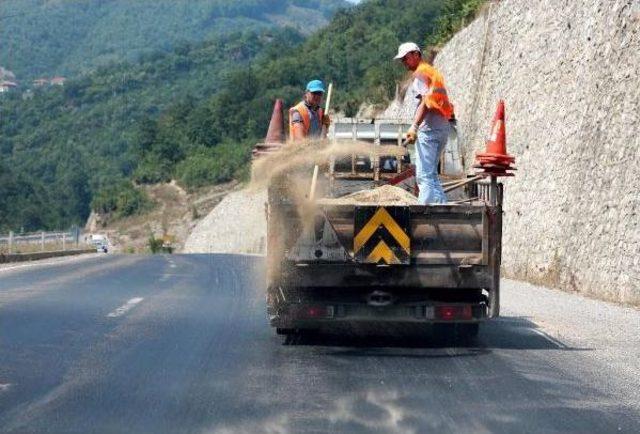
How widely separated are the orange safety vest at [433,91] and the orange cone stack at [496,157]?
0.54 m

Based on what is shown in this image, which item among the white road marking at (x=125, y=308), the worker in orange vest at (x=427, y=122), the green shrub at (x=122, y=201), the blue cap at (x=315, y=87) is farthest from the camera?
the green shrub at (x=122, y=201)

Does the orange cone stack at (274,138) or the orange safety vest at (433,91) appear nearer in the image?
the orange safety vest at (433,91)

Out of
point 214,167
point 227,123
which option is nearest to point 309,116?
point 214,167

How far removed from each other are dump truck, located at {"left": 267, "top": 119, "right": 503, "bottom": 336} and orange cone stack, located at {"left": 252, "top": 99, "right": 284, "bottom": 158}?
708 mm

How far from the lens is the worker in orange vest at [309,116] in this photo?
12.5 metres

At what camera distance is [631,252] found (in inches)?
726

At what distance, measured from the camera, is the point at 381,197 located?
1146 cm

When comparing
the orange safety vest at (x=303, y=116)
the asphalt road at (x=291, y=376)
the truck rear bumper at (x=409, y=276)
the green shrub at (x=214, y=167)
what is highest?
the green shrub at (x=214, y=167)

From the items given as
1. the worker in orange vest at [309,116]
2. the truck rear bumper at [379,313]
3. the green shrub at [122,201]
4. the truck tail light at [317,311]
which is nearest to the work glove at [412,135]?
the worker in orange vest at [309,116]

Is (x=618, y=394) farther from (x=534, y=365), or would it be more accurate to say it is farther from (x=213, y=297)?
(x=213, y=297)

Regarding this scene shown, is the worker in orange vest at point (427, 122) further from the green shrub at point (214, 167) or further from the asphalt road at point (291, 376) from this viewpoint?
the green shrub at point (214, 167)

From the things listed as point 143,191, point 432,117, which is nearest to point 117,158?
point 143,191

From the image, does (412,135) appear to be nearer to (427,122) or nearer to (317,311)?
(427,122)

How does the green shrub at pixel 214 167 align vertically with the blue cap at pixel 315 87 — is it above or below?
above
